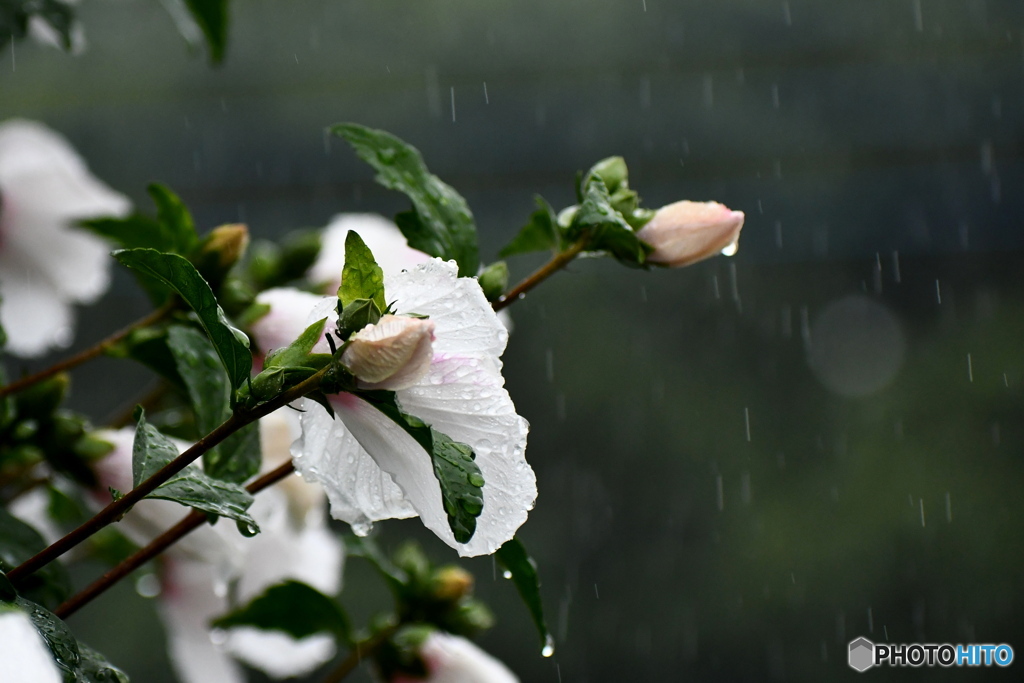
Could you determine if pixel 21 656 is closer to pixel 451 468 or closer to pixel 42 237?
pixel 451 468

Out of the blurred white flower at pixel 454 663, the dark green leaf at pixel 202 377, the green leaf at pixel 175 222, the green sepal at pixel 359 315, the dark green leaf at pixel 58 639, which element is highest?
the green leaf at pixel 175 222

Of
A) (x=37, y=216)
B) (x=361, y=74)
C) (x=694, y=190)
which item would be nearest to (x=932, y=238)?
(x=694, y=190)

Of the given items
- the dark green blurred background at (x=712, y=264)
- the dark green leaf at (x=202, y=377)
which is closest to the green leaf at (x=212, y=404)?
the dark green leaf at (x=202, y=377)

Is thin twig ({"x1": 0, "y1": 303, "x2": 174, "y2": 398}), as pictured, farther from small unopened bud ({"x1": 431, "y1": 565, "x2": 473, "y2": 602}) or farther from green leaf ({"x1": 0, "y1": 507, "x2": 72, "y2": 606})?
small unopened bud ({"x1": 431, "y1": 565, "x2": 473, "y2": 602})

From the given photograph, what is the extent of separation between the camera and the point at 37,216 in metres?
0.67

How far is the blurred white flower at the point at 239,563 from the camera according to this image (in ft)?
1.48

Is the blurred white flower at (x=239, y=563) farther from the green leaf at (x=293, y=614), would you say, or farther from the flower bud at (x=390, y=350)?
the flower bud at (x=390, y=350)

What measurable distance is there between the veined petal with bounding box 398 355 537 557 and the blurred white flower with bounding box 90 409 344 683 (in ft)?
0.36

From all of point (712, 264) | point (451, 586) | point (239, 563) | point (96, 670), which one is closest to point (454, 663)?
point (451, 586)

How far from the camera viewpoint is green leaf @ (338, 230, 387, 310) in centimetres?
31

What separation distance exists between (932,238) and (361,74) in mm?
1714

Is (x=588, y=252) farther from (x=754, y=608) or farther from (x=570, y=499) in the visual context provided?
(x=754, y=608)

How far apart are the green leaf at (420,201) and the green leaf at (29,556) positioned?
0.19 m

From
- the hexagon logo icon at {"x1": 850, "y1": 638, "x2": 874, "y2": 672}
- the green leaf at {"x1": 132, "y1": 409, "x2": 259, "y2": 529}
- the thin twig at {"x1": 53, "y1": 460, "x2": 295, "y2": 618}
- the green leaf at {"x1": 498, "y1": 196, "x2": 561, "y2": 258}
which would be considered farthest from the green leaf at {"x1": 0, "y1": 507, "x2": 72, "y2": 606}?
the hexagon logo icon at {"x1": 850, "y1": 638, "x2": 874, "y2": 672}
